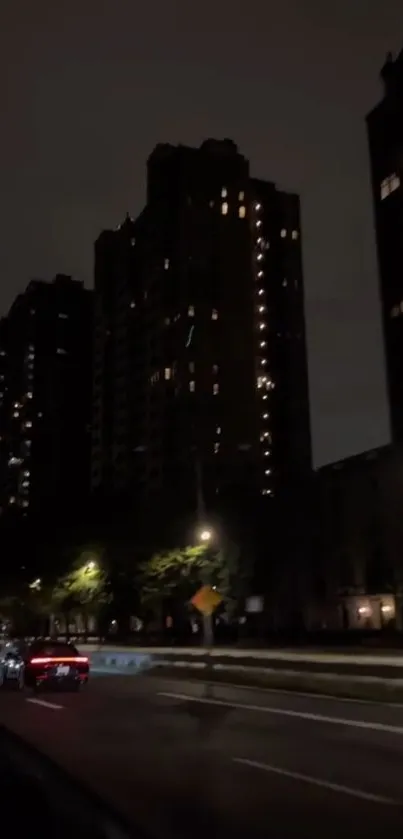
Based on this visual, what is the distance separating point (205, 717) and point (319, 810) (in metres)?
10.3

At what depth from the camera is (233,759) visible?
41.5 feet

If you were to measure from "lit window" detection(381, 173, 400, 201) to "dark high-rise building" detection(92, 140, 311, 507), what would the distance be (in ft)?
132

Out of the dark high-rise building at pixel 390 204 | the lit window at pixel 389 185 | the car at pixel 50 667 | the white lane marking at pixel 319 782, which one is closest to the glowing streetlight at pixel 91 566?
the dark high-rise building at pixel 390 204

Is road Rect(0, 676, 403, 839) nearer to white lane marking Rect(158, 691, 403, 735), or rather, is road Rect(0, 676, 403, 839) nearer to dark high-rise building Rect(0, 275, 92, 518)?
white lane marking Rect(158, 691, 403, 735)

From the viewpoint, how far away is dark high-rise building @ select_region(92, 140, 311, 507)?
121 metres

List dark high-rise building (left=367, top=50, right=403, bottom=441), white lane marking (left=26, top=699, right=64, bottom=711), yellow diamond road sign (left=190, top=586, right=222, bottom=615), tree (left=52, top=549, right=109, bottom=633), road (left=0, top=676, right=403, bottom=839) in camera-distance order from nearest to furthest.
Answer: road (left=0, top=676, right=403, bottom=839), white lane marking (left=26, top=699, right=64, bottom=711), yellow diamond road sign (left=190, top=586, right=222, bottom=615), tree (left=52, top=549, right=109, bottom=633), dark high-rise building (left=367, top=50, right=403, bottom=441)

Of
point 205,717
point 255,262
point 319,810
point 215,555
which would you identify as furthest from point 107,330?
point 319,810

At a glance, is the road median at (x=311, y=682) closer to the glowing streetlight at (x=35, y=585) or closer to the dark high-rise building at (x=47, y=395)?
the glowing streetlight at (x=35, y=585)

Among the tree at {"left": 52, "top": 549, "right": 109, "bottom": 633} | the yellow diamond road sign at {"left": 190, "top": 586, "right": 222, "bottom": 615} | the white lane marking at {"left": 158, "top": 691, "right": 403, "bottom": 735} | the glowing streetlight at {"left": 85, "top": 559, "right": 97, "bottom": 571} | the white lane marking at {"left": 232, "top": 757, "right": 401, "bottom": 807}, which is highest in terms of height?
the glowing streetlight at {"left": 85, "top": 559, "right": 97, "bottom": 571}

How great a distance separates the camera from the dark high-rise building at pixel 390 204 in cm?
7962

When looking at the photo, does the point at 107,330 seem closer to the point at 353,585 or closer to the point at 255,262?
the point at 255,262

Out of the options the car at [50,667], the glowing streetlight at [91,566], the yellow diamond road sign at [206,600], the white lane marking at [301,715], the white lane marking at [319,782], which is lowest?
the white lane marking at [301,715]

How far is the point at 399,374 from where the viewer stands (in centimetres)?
7856

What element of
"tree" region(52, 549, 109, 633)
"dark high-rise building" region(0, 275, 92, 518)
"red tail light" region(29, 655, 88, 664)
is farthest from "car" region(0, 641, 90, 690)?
"dark high-rise building" region(0, 275, 92, 518)
